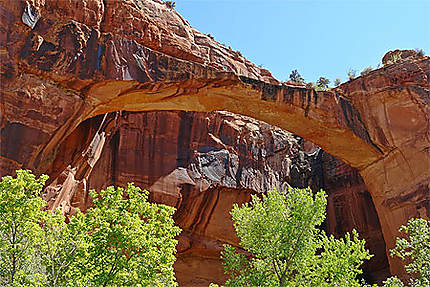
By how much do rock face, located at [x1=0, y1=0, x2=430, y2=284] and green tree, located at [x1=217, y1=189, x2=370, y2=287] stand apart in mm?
6622

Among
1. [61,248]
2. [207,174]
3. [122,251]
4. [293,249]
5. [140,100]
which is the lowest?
[61,248]

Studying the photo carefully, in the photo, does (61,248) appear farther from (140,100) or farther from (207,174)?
(207,174)

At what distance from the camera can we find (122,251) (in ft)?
31.2

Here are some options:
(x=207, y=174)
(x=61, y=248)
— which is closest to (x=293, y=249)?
(x=61, y=248)

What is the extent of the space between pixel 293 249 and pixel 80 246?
614 centimetres

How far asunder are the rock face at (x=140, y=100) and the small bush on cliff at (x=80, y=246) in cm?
421

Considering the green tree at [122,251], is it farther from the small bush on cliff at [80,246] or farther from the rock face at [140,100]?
the rock face at [140,100]

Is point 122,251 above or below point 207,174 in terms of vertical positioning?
below

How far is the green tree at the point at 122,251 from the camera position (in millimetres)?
9148

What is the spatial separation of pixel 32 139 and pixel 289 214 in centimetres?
913

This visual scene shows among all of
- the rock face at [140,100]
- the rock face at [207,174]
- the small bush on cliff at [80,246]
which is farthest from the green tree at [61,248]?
the rock face at [207,174]

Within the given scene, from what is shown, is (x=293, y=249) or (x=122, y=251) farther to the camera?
(x=293, y=249)

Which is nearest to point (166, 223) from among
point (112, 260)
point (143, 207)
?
point (143, 207)

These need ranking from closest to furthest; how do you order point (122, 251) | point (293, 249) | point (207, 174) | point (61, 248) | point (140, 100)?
1. point (122, 251)
2. point (61, 248)
3. point (293, 249)
4. point (140, 100)
5. point (207, 174)
